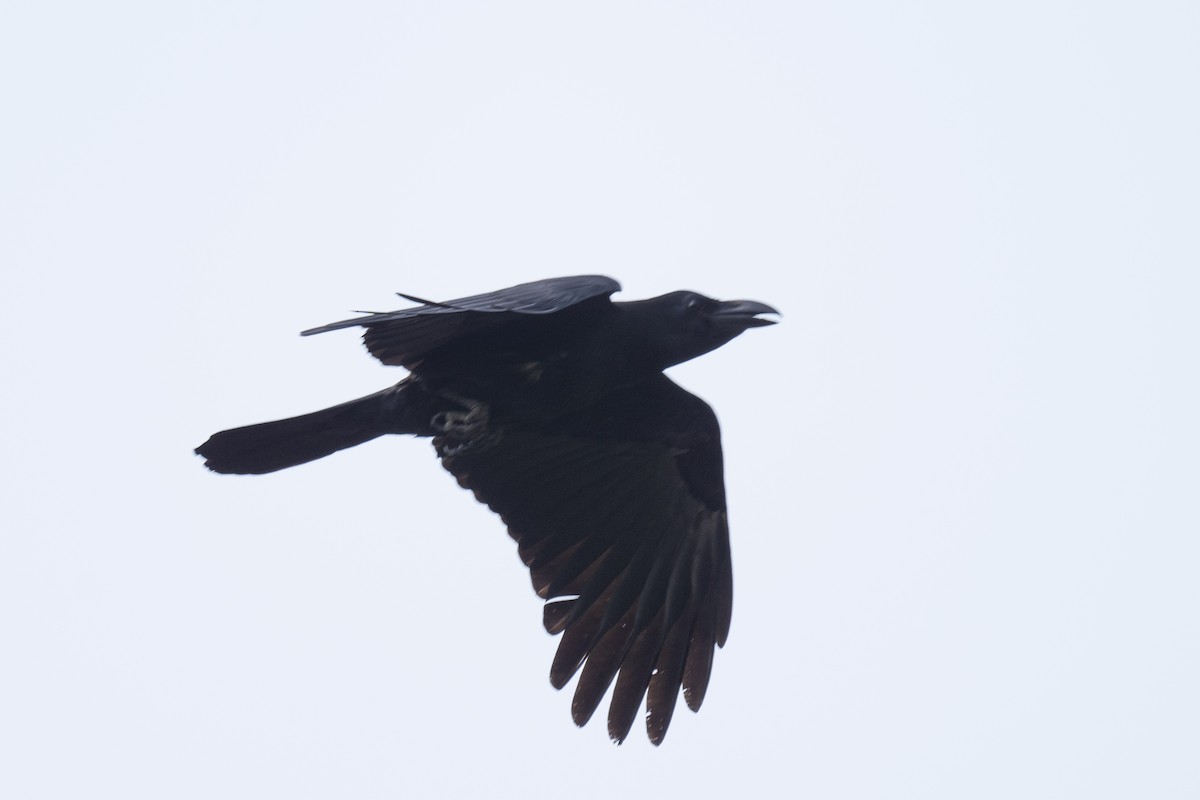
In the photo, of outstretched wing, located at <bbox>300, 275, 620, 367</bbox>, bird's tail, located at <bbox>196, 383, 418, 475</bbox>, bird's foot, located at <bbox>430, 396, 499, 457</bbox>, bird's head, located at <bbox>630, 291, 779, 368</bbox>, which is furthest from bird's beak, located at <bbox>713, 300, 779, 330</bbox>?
bird's tail, located at <bbox>196, 383, 418, 475</bbox>

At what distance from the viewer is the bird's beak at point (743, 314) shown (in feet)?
24.1

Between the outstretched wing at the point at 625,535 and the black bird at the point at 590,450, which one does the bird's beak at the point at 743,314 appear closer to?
the black bird at the point at 590,450

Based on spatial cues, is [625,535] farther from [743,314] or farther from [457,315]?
[457,315]

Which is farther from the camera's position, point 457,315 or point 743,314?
point 743,314

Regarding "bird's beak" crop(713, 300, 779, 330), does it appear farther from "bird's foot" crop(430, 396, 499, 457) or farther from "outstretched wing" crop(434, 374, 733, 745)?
"bird's foot" crop(430, 396, 499, 457)

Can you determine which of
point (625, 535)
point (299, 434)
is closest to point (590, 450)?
point (625, 535)

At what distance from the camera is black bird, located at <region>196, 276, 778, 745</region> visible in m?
7.15

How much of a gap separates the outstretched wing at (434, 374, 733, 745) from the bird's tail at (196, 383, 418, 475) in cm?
34

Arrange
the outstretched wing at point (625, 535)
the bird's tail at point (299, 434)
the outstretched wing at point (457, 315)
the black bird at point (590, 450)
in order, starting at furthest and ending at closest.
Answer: the outstretched wing at point (625, 535)
the bird's tail at point (299, 434)
the black bird at point (590, 450)
the outstretched wing at point (457, 315)

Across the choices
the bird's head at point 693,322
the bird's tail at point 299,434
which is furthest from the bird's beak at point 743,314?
the bird's tail at point 299,434

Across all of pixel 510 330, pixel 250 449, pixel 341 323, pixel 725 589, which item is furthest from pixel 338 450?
pixel 725 589

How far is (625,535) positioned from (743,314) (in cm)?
149

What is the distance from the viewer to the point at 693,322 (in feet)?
24.0

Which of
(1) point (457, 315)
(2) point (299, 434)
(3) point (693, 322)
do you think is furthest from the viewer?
(2) point (299, 434)
